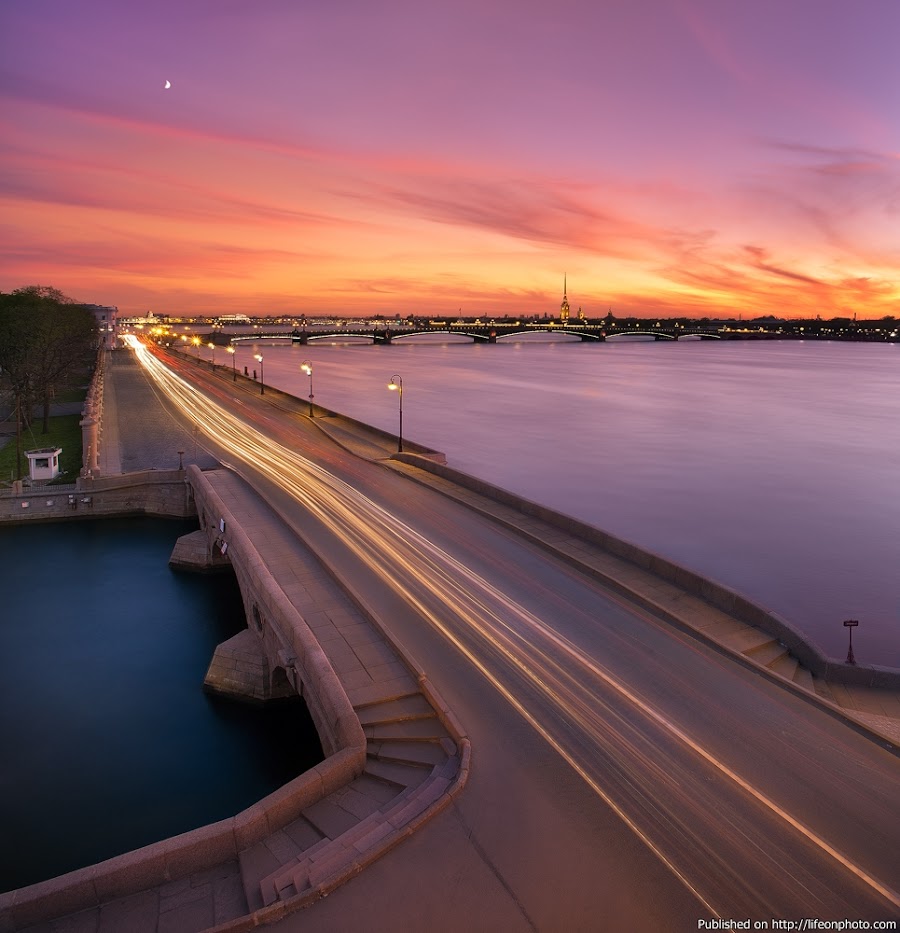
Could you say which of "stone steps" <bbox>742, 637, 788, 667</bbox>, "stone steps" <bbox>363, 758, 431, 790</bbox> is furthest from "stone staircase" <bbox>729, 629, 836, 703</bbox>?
"stone steps" <bbox>363, 758, 431, 790</bbox>

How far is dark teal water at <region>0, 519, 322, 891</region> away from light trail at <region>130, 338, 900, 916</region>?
4384 millimetres

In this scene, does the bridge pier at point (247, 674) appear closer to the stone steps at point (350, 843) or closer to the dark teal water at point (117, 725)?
the dark teal water at point (117, 725)

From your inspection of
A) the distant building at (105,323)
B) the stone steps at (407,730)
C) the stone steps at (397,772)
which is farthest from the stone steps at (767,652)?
the distant building at (105,323)

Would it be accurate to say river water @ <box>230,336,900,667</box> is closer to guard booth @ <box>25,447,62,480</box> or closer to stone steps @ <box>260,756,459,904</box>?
stone steps @ <box>260,756,459,904</box>

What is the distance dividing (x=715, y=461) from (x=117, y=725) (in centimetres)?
3984

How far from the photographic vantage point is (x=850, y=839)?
8594mm

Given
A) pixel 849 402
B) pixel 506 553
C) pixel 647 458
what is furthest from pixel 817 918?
pixel 849 402

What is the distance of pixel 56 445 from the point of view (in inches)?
1631

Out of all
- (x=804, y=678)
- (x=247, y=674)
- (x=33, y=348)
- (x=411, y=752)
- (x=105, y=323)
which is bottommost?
(x=247, y=674)

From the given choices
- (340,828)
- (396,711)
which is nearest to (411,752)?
(396,711)

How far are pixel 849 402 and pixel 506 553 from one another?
76.2 meters

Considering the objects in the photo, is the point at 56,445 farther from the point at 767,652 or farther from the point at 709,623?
the point at 767,652

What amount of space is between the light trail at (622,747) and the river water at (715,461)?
9.14 metres

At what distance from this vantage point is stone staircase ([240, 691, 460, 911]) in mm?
7988
